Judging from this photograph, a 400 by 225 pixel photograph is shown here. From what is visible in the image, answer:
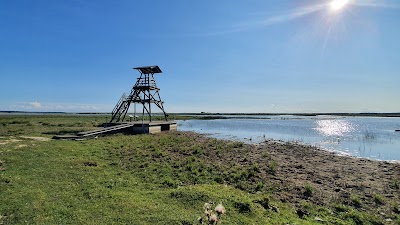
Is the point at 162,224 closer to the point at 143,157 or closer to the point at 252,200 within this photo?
the point at 252,200

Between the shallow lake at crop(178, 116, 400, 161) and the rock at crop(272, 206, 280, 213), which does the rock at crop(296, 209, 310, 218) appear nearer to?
the rock at crop(272, 206, 280, 213)

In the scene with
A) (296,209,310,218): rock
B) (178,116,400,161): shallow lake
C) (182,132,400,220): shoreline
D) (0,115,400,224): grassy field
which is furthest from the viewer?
(178,116,400,161): shallow lake

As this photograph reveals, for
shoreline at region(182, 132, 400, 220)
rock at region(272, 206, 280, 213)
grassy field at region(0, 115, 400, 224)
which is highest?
Answer: grassy field at region(0, 115, 400, 224)

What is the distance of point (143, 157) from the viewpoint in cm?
2030

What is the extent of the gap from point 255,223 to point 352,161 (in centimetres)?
1805

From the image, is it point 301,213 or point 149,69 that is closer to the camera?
point 301,213

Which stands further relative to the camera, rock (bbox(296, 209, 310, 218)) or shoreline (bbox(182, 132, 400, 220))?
shoreline (bbox(182, 132, 400, 220))

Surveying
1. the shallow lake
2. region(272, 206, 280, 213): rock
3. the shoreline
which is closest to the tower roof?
the shallow lake

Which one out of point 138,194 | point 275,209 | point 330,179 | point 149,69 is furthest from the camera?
point 149,69

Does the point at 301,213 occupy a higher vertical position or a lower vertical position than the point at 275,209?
lower

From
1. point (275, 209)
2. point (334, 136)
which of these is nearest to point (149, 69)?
point (334, 136)

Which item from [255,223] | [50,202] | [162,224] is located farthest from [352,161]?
[50,202]

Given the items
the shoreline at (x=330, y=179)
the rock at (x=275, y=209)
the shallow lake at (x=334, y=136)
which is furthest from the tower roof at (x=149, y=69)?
the rock at (x=275, y=209)

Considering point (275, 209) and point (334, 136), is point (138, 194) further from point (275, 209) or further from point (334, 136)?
point (334, 136)
